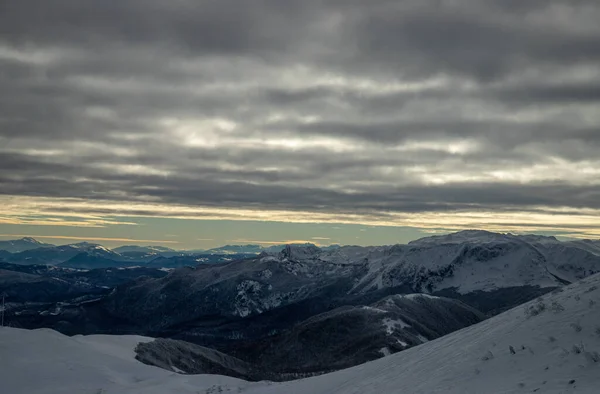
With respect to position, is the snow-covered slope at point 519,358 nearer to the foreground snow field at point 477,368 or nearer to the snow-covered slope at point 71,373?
the foreground snow field at point 477,368

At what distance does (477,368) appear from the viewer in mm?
23047

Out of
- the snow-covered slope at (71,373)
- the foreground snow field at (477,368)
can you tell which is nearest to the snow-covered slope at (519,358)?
the foreground snow field at (477,368)

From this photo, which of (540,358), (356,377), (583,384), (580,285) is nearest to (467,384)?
(540,358)

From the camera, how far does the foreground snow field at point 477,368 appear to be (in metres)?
20.0

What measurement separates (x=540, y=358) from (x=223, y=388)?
2909 centimetres

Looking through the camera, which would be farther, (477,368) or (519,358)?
(477,368)

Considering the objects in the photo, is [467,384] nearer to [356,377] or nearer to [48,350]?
[356,377]

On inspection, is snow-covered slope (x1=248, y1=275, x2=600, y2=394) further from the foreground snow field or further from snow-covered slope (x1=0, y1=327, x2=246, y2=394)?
snow-covered slope (x1=0, y1=327, x2=246, y2=394)

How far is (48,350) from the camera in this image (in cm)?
5453

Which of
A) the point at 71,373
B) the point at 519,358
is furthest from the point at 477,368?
the point at 71,373

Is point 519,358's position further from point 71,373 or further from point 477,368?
point 71,373

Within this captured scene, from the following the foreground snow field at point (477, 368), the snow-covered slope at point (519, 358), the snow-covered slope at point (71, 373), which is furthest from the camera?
the snow-covered slope at point (71, 373)

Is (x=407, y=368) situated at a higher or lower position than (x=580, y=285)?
lower

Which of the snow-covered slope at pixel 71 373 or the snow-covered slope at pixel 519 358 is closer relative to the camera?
the snow-covered slope at pixel 519 358
